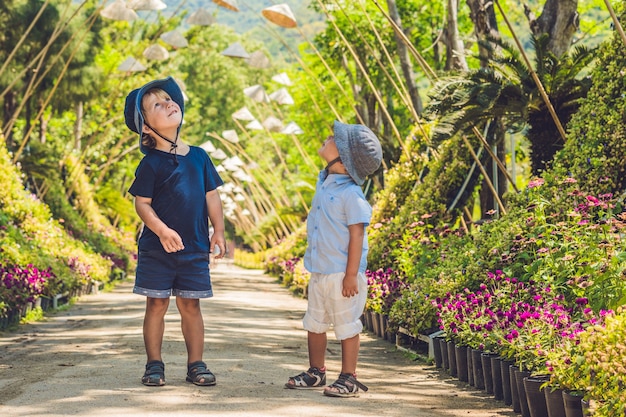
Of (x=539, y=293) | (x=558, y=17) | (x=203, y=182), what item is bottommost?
(x=539, y=293)

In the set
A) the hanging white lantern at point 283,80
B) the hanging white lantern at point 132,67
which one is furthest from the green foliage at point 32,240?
the hanging white lantern at point 283,80

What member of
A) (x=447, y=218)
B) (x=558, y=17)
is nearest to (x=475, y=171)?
(x=447, y=218)

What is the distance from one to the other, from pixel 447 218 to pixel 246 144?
4827 cm

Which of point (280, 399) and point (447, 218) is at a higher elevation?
point (447, 218)

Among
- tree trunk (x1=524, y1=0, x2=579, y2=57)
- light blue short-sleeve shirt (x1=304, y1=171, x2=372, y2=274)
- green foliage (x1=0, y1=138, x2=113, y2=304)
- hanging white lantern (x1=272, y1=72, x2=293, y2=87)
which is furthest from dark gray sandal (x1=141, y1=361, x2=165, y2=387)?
hanging white lantern (x1=272, y1=72, x2=293, y2=87)

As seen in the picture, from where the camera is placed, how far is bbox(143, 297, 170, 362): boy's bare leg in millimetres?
5818

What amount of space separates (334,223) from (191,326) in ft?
3.39

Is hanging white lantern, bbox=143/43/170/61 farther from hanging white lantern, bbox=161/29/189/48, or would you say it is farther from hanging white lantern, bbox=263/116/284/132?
hanging white lantern, bbox=263/116/284/132

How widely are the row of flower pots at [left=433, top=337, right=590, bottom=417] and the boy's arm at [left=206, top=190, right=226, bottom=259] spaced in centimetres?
174

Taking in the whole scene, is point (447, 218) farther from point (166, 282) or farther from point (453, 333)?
point (166, 282)

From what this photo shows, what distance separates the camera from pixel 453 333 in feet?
23.3

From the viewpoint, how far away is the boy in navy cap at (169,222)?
5.77m

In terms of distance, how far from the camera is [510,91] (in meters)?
10.4

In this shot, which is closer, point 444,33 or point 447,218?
point 447,218
